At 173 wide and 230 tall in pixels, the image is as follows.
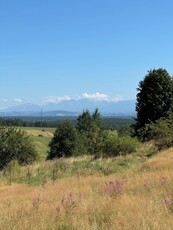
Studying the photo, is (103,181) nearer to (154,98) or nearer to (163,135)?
(163,135)

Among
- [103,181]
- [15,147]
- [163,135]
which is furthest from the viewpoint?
[15,147]

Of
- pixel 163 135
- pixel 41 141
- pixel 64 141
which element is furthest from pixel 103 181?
pixel 41 141

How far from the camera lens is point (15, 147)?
42.1 m

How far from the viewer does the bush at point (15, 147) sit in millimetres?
40750

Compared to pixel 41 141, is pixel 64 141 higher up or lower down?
higher up

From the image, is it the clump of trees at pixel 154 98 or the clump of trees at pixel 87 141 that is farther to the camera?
the clump of trees at pixel 154 98

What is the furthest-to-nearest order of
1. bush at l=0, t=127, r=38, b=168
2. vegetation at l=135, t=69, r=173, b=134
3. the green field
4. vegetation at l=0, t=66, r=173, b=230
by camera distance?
1. the green field
2. vegetation at l=135, t=69, r=173, b=134
3. bush at l=0, t=127, r=38, b=168
4. vegetation at l=0, t=66, r=173, b=230

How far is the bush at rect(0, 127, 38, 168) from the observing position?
1604 inches

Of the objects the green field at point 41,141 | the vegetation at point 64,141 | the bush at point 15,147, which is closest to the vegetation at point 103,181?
the bush at point 15,147

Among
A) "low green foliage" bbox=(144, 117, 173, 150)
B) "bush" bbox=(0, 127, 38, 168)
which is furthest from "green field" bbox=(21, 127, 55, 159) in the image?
"low green foliage" bbox=(144, 117, 173, 150)

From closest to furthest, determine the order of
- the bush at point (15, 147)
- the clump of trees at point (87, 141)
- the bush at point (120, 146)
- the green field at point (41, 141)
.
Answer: the bush at point (120, 146)
the clump of trees at point (87, 141)
the bush at point (15, 147)
the green field at point (41, 141)

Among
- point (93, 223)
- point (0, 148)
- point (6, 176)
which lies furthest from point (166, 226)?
point (0, 148)

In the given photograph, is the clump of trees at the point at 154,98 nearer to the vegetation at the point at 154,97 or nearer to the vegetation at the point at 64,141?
the vegetation at the point at 154,97

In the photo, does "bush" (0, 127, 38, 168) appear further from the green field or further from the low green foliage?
the green field
